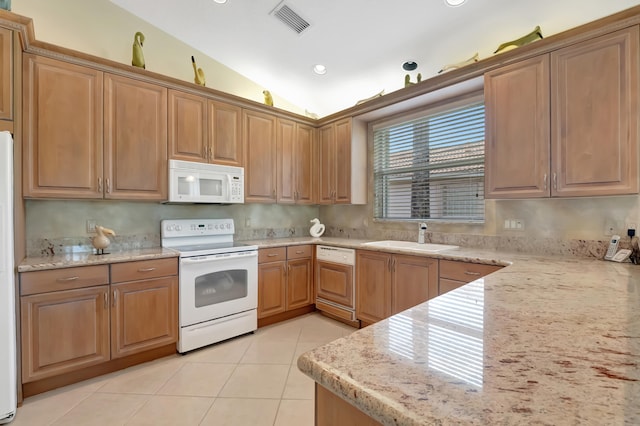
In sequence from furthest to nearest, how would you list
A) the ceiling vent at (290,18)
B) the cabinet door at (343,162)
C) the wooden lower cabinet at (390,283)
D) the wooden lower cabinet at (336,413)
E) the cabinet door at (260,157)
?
the cabinet door at (343,162) < the cabinet door at (260,157) < the ceiling vent at (290,18) < the wooden lower cabinet at (390,283) < the wooden lower cabinet at (336,413)

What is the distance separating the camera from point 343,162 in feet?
12.1

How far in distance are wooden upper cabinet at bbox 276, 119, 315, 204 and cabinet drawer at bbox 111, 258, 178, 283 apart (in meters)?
1.49

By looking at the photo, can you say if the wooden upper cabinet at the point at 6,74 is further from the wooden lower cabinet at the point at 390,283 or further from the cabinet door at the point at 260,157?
the wooden lower cabinet at the point at 390,283

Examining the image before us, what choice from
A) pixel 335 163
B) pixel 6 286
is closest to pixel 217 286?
pixel 6 286

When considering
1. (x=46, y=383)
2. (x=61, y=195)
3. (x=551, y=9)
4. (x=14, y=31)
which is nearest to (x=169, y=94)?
(x=14, y=31)

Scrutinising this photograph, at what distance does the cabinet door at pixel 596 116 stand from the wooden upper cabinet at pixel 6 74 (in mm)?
3613

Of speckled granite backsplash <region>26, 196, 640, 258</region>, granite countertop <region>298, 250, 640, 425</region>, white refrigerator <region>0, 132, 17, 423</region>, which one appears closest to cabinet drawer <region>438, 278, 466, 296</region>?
speckled granite backsplash <region>26, 196, 640, 258</region>

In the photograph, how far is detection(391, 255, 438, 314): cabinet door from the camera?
2496 mm

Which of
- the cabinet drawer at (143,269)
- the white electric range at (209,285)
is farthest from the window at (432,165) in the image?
the cabinet drawer at (143,269)

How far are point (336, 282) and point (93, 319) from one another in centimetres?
218

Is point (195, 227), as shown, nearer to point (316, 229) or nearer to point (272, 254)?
point (272, 254)

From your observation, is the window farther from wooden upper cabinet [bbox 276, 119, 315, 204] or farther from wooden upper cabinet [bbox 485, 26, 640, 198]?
wooden upper cabinet [bbox 276, 119, 315, 204]

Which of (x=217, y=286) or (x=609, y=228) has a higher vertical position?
(x=609, y=228)

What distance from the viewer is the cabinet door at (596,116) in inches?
72.0
